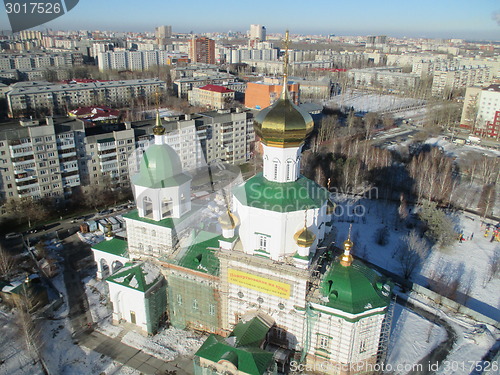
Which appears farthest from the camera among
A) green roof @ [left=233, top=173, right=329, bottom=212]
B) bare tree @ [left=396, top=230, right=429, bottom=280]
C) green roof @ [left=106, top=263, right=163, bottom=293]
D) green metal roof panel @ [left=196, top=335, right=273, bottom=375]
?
bare tree @ [left=396, top=230, right=429, bottom=280]

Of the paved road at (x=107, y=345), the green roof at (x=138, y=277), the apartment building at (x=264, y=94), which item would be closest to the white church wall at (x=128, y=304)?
the green roof at (x=138, y=277)

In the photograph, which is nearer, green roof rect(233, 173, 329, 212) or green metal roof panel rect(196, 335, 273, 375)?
green metal roof panel rect(196, 335, 273, 375)

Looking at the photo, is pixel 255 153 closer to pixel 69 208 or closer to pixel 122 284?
pixel 69 208

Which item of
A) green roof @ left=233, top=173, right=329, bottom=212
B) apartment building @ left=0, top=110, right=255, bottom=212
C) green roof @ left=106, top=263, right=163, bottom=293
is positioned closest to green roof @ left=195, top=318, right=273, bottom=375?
green roof @ left=106, top=263, right=163, bottom=293

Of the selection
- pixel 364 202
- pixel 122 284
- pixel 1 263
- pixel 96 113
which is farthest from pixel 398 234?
pixel 96 113

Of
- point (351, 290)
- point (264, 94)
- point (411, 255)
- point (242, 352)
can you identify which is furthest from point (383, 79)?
point (242, 352)

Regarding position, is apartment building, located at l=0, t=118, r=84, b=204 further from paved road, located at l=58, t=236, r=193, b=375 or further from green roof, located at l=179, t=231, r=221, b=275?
green roof, located at l=179, t=231, r=221, b=275
